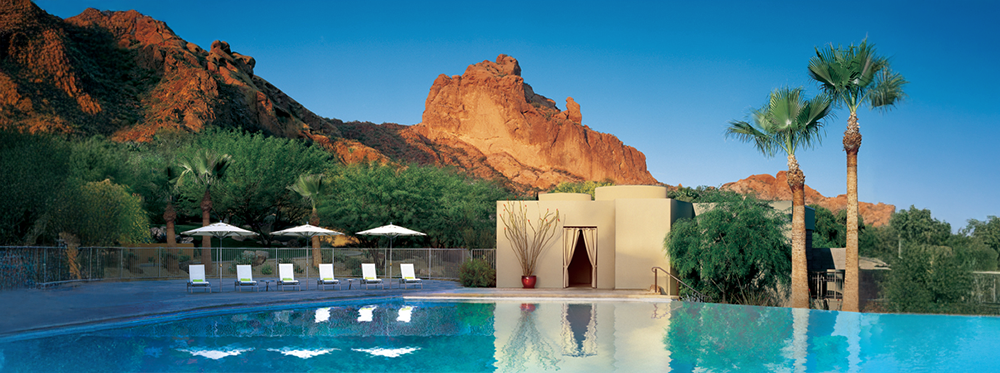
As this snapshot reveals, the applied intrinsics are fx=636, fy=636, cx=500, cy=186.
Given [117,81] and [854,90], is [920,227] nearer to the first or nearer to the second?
[854,90]

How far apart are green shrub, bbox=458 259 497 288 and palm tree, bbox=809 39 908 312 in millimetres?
9058

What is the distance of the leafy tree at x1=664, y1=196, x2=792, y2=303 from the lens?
14859 millimetres

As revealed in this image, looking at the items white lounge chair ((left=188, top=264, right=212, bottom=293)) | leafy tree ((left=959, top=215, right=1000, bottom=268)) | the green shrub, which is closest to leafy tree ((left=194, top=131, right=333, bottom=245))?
white lounge chair ((left=188, top=264, right=212, bottom=293))

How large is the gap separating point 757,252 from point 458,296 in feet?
23.5

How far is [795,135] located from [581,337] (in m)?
8.48

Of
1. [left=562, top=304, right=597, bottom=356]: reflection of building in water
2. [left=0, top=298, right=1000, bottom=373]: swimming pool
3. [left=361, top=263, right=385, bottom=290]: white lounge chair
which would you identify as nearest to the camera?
[left=0, top=298, right=1000, bottom=373]: swimming pool

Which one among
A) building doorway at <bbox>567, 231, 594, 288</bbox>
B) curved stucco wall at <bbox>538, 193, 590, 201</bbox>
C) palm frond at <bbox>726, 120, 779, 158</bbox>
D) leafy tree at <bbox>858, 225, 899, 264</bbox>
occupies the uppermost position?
palm frond at <bbox>726, 120, 779, 158</bbox>

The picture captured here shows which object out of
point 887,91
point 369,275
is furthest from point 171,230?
point 887,91

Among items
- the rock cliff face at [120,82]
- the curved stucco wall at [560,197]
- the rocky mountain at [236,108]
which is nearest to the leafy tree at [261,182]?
the rocky mountain at [236,108]

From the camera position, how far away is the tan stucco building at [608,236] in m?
17.2

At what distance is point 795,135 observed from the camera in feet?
49.7

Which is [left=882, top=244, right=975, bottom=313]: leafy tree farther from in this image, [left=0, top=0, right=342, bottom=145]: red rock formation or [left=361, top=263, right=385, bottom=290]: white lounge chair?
[left=0, top=0, right=342, bottom=145]: red rock formation

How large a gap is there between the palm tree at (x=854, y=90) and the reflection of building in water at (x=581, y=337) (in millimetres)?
4154

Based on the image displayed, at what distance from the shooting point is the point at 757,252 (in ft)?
A: 48.3
